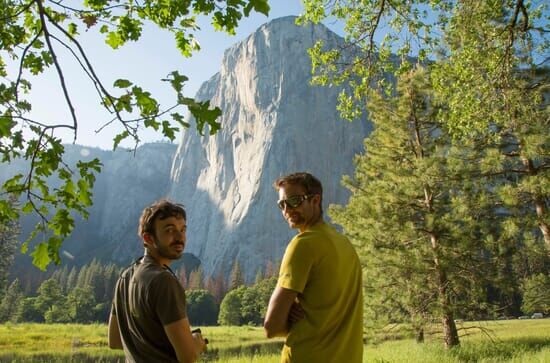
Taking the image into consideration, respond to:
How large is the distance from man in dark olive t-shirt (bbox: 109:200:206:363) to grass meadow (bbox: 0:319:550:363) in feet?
20.5

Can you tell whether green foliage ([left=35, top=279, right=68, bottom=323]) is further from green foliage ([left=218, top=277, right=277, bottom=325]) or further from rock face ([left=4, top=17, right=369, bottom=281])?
rock face ([left=4, top=17, right=369, bottom=281])

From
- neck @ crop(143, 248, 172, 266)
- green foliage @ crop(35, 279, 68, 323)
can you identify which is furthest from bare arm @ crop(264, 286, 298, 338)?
green foliage @ crop(35, 279, 68, 323)

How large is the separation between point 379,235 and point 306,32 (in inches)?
3757

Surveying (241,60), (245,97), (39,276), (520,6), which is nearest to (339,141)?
(245,97)

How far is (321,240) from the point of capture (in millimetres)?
2197

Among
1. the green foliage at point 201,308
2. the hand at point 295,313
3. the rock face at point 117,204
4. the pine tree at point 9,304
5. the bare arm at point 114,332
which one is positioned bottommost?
the green foliage at point 201,308

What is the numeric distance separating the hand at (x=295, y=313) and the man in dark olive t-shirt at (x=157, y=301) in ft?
1.61

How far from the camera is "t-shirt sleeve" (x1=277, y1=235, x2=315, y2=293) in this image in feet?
7.00

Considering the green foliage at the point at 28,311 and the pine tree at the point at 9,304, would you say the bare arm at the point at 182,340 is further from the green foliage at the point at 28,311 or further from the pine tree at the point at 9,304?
the green foliage at the point at 28,311

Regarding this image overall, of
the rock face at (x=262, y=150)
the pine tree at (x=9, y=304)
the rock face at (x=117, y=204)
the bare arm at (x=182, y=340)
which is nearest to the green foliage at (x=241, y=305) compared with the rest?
the pine tree at (x=9, y=304)

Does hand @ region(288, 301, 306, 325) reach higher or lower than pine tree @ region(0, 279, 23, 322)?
higher

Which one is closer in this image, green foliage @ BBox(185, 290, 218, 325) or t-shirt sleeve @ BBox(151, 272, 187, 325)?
t-shirt sleeve @ BBox(151, 272, 187, 325)

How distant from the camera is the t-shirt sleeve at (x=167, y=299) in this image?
6.03ft

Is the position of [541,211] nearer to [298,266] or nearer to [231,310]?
[298,266]
